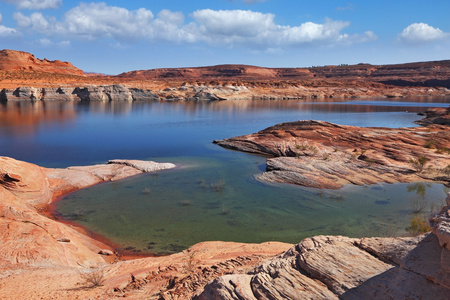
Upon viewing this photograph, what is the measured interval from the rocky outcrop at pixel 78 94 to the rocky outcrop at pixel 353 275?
226ft

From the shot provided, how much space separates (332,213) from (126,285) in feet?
30.1

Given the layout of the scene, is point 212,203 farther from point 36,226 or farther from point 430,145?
point 430,145

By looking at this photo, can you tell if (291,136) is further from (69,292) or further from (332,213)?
(69,292)

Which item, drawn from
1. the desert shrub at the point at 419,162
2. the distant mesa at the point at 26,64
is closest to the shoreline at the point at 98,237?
the desert shrub at the point at 419,162

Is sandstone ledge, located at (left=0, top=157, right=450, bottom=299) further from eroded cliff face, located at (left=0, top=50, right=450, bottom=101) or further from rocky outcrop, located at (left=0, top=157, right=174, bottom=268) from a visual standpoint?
eroded cliff face, located at (left=0, top=50, right=450, bottom=101)

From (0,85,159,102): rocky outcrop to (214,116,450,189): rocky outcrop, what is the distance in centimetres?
4974

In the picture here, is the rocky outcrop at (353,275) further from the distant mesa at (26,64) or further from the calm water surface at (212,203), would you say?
the distant mesa at (26,64)

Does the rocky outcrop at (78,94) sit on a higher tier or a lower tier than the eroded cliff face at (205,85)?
lower

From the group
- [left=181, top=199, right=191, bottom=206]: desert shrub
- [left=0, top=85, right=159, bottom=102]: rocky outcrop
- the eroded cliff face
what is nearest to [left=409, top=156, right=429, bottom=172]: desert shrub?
[left=181, top=199, right=191, bottom=206]: desert shrub

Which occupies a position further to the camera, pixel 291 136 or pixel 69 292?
pixel 291 136

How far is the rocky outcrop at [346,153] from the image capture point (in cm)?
1677

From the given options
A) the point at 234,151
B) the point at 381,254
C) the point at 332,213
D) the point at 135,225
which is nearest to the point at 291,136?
the point at 234,151

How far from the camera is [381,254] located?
16.7 ft

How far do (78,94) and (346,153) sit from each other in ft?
204
